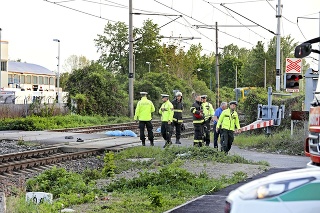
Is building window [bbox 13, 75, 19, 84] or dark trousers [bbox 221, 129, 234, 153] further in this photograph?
building window [bbox 13, 75, 19, 84]

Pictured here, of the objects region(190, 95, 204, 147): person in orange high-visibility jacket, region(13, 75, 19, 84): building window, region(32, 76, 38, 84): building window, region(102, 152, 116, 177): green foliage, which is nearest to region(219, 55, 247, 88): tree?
region(32, 76, 38, 84): building window

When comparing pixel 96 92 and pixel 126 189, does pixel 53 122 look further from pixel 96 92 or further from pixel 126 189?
pixel 126 189

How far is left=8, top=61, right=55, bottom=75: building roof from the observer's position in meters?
93.9

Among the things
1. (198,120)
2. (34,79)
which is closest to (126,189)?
(198,120)

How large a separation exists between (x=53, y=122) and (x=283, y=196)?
107ft

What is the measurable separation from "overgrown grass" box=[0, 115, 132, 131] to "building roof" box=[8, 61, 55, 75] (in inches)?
2005

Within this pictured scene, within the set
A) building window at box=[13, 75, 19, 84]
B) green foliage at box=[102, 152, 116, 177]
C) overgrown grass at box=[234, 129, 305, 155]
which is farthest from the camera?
building window at box=[13, 75, 19, 84]

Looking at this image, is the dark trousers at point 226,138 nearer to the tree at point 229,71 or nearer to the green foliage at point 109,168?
the green foliage at point 109,168

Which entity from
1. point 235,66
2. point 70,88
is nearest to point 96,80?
point 70,88

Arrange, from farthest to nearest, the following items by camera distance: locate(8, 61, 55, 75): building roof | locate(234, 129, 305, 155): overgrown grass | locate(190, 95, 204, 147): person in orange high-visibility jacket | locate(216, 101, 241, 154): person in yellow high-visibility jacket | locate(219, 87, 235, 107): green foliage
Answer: locate(8, 61, 55, 75): building roof → locate(219, 87, 235, 107): green foliage → locate(234, 129, 305, 155): overgrown grass → locate(190, 95, 204, 147): person in orange high-visibility jacket → locate(216, 101, 241, 154): person in yellow high-visibility jacket

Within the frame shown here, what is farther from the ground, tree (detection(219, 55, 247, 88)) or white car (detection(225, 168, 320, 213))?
tree (detection(219, 55, 247, 88))

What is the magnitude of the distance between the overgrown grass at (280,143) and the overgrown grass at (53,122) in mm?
13038

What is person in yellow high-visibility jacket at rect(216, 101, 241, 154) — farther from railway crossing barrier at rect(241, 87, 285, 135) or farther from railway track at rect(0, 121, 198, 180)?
railway crossing barrier at rect(241, 87, 285, 135)

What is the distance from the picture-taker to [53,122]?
37312 mm
